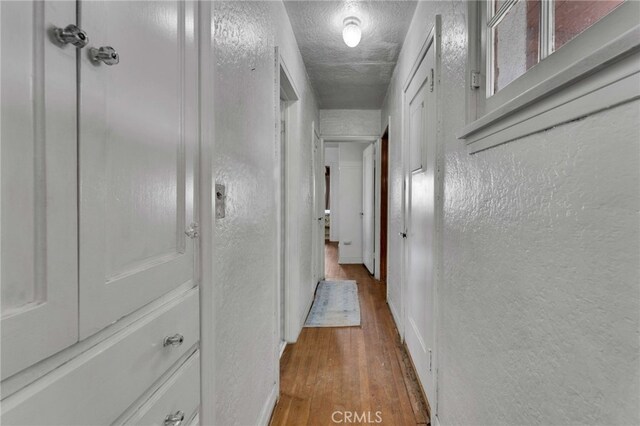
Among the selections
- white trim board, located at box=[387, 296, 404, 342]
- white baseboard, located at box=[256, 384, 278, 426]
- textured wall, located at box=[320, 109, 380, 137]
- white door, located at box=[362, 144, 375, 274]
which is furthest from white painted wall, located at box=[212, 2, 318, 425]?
white door, located at box=[362, 144, 375, 274]

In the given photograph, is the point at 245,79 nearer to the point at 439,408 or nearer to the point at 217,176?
the point at 217,176

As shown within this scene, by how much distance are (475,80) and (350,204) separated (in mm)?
4442

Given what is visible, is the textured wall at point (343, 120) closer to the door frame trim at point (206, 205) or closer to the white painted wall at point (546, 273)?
the white painted wall at point (546, 273)

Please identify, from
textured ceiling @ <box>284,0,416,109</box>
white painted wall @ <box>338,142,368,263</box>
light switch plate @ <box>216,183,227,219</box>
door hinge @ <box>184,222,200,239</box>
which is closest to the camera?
door hinge @ <box>184,222,200,239</box>

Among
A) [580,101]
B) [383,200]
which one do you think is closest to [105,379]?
[580,101]

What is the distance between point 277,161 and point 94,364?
1477 millimetres

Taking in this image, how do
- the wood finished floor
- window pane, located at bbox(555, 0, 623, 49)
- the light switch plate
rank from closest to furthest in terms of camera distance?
window pane, located at bbox(555, 0, 623, 49)
the light switch plate
the wood finished floor

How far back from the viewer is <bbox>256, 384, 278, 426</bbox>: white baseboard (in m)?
1.52

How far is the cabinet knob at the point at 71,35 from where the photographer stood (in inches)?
17.1

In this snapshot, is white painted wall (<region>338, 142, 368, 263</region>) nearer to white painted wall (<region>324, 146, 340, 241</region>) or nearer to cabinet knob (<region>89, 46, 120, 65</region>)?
white painted wall (<region>324, 146, 340, 241</region>)

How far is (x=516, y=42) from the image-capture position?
3.13 ft

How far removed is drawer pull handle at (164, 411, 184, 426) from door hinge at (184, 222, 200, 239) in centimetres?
43

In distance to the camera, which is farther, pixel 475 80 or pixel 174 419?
pixel 475 80

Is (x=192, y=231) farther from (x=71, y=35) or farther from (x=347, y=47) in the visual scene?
(x=347, y=47)
